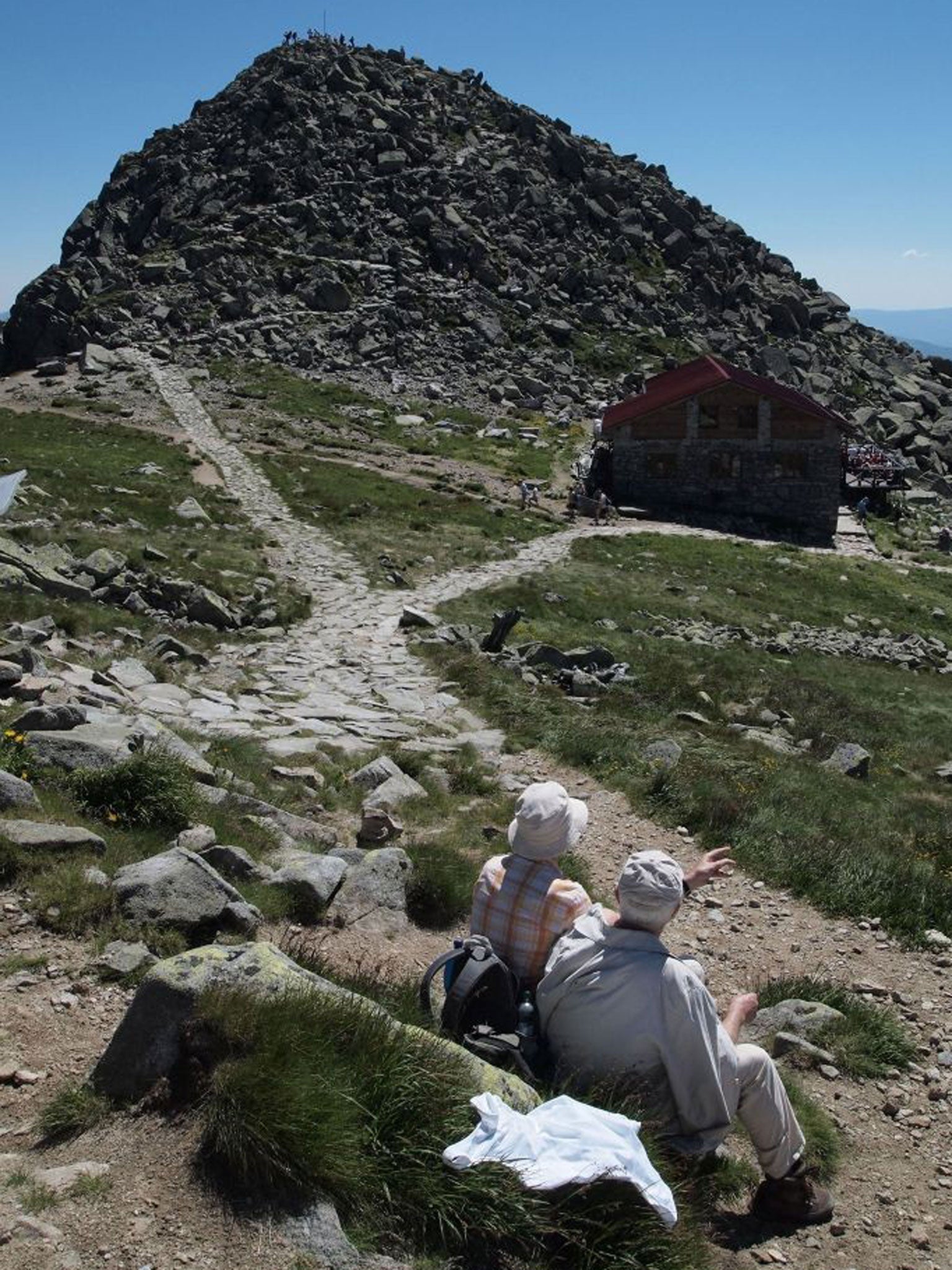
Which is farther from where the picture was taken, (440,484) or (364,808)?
(440,484)

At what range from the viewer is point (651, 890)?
596cm

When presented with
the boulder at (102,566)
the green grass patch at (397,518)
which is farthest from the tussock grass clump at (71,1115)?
the green grass patch at (397,518)

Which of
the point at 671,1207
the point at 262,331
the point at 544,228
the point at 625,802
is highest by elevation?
the point at 544,228

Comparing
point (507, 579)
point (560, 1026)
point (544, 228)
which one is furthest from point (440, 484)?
point (544, 228)

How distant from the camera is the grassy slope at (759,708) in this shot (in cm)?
1161

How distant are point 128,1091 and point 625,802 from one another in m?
8.67

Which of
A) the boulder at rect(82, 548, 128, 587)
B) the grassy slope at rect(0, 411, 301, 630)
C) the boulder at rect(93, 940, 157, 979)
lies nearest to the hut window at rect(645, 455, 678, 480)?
the grassy slope at rect(0, 411, 301, 630)

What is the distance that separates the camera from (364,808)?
11570mm

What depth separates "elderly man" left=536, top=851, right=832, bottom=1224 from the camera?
5852 mm

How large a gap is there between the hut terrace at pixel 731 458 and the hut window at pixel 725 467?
0.03 m

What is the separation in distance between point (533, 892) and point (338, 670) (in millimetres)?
12664

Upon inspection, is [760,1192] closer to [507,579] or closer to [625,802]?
[625,802]

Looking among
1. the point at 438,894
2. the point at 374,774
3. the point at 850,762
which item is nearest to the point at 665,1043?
the point at 438,894

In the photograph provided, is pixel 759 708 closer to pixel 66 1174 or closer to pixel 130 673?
pixel 130 673
